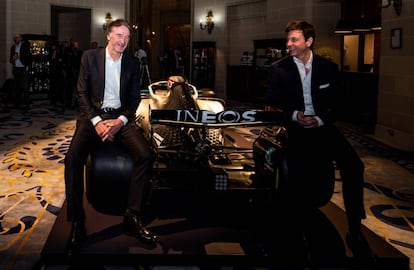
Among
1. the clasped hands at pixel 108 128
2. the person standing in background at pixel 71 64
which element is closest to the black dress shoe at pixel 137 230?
the clasped hands at pixel 108 128

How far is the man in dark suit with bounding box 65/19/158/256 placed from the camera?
372 centimetres

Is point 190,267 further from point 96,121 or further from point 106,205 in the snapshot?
point 96,121

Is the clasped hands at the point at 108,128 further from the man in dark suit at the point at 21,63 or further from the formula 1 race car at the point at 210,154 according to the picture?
the man in dark suit at the point at 21,63

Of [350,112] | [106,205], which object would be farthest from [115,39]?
[350,112]

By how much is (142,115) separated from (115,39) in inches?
90.7

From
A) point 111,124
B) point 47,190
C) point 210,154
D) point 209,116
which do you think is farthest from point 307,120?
point 47,190

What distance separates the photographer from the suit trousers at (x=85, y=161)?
371 cm

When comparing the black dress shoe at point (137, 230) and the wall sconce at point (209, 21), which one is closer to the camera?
the black dress shoe at point (137, 230)

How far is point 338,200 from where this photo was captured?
518 cm

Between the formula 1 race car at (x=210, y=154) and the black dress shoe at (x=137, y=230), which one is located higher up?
the formula 1 race car at (x=210, y=154)

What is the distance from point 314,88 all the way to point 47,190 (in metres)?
2.99

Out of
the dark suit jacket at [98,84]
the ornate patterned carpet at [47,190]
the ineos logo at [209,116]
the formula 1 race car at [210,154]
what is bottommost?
the ornate patterned carpet at [47,190]

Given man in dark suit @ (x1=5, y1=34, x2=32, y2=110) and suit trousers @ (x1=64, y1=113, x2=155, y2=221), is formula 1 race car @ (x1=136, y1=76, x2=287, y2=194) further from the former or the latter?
man in dark suit @ (x1=5, y1=34, x2=32, y2=110)

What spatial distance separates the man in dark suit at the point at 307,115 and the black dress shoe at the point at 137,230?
1.04 meters
